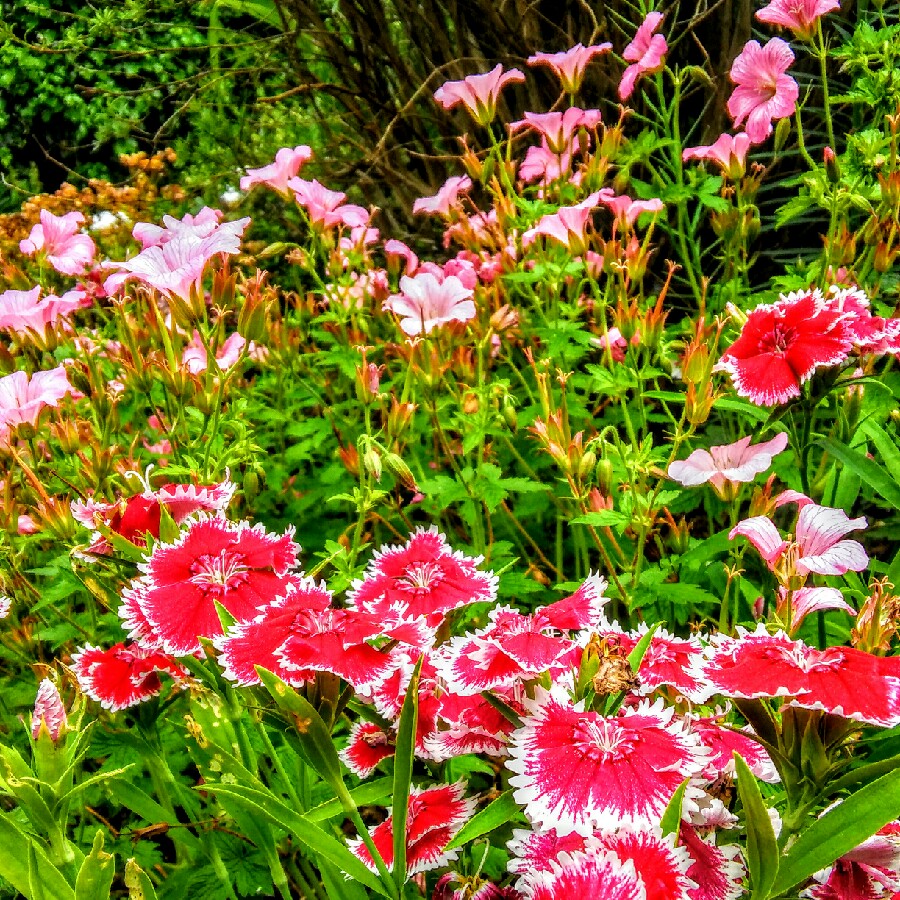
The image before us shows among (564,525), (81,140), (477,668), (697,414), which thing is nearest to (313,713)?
(477,668)

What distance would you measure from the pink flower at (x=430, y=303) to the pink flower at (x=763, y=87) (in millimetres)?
621

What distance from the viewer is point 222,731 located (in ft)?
2.92

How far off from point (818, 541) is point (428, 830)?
0.50 metres

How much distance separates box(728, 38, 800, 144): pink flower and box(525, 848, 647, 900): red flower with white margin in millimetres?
1441

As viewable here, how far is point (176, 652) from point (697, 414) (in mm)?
776

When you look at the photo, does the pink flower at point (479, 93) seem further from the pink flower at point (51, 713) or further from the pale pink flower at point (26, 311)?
the pink flower at point (51, 713)

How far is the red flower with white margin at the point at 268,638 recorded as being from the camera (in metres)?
0.72

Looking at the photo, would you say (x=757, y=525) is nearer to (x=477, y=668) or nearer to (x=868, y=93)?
(x=477, y=668)

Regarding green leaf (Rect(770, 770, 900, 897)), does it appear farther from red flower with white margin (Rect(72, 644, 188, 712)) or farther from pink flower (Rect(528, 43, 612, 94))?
pink flower (Rect(528, 43, 612, 94))

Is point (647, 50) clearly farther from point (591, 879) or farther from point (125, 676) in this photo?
point (591, 879)

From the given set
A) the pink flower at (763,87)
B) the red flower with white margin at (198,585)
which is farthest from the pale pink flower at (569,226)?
the red flower with white margin at (198,585)

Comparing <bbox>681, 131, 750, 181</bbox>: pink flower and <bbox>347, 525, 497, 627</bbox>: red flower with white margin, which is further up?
<bbox>347, 525, 497, 627</bbox>: red flower with white margin

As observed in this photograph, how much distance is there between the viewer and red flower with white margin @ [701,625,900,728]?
0.61 m

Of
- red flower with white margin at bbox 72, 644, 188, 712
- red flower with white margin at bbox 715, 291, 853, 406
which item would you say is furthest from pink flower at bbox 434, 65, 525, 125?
red flower with white margin at bbox 72, 644, 188, 712
